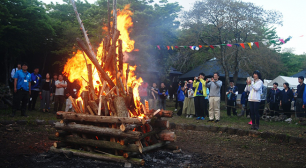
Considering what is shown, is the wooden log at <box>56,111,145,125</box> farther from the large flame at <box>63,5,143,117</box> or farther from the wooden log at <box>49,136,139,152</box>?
the large flame at <box>63,5,143,117</box>

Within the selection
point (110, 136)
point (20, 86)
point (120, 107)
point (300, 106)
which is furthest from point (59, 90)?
point (300, 106)

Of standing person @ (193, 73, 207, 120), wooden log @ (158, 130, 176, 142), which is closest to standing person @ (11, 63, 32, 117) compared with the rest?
wooden log @ (158, 130, 176, 142)

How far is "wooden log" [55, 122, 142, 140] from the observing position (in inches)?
186

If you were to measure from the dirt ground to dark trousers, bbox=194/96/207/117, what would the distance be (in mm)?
3776

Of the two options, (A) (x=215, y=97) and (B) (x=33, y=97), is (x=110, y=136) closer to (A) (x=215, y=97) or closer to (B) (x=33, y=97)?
(A) (x=215, y=97)

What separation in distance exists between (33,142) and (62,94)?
17.2ft

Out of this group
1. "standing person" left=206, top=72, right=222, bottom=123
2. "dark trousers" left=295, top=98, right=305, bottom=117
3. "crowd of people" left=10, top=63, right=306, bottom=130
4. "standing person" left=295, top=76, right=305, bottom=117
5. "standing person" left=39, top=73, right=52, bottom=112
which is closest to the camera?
"crowd of people" left=10, top=63, right=306, bottom=130

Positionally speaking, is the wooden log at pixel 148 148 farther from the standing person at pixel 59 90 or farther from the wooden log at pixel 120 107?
the standing person at pixel 59 90

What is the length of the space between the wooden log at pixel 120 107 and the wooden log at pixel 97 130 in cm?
50

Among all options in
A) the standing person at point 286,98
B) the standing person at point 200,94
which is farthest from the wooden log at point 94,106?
the standing person at point 286,98

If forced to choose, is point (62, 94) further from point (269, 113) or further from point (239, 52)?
point (239, 52)

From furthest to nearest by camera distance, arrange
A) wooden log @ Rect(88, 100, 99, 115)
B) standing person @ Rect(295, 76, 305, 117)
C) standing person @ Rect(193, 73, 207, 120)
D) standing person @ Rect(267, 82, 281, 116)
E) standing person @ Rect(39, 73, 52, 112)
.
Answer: standing person @ Rect(267, 82, 281, 116) → standing person @ Rect(39, 73, 52, 112) → standing person @ Rect(193, 73, 207, 120) → standing person @ Rect(295, 76, 305, 117) → wooden log @ Rect(88, 100, 99, 115)

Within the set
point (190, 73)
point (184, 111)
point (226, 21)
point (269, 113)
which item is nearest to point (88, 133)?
point (184, 111)

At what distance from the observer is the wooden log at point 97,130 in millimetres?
4719
